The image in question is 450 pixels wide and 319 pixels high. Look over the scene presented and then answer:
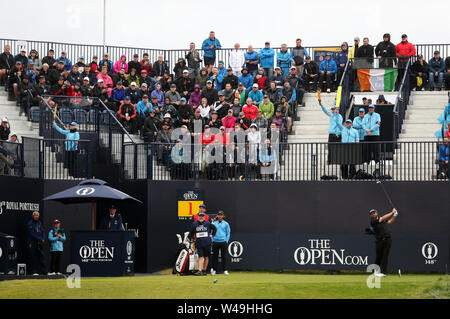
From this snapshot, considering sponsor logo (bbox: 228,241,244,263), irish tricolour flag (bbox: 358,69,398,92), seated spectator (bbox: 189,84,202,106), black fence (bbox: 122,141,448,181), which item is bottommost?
sponsor logo (bbox: 228,241,244,263)

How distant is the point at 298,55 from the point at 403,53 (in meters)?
4.16

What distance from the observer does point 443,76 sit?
41.2 m

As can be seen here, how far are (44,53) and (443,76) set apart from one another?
1611 cm

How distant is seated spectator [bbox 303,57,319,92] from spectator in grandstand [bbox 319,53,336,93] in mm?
236

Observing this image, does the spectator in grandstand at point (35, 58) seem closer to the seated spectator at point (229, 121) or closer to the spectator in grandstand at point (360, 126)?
the seated spectator at point (229, 121)

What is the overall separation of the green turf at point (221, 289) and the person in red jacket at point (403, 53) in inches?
519

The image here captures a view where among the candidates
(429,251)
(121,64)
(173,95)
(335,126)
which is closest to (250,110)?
(335,126)

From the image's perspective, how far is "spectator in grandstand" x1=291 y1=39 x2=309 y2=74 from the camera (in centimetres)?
4231

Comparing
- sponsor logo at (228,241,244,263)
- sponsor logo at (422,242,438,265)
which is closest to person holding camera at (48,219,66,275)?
sponsor logo at (228,241,244,263)

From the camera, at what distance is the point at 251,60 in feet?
139

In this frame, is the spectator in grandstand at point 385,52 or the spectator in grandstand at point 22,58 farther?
the spectator in grandstand at point 22,58

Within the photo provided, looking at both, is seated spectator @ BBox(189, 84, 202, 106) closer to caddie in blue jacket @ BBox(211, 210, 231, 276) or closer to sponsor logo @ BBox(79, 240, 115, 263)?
caddie in blue jacket @ BBox(211, 210, 231, 276)

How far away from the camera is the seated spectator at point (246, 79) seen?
134 ft

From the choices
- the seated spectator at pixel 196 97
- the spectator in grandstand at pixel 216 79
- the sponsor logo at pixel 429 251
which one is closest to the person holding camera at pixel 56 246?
the seated spectator at pixel 196 97
